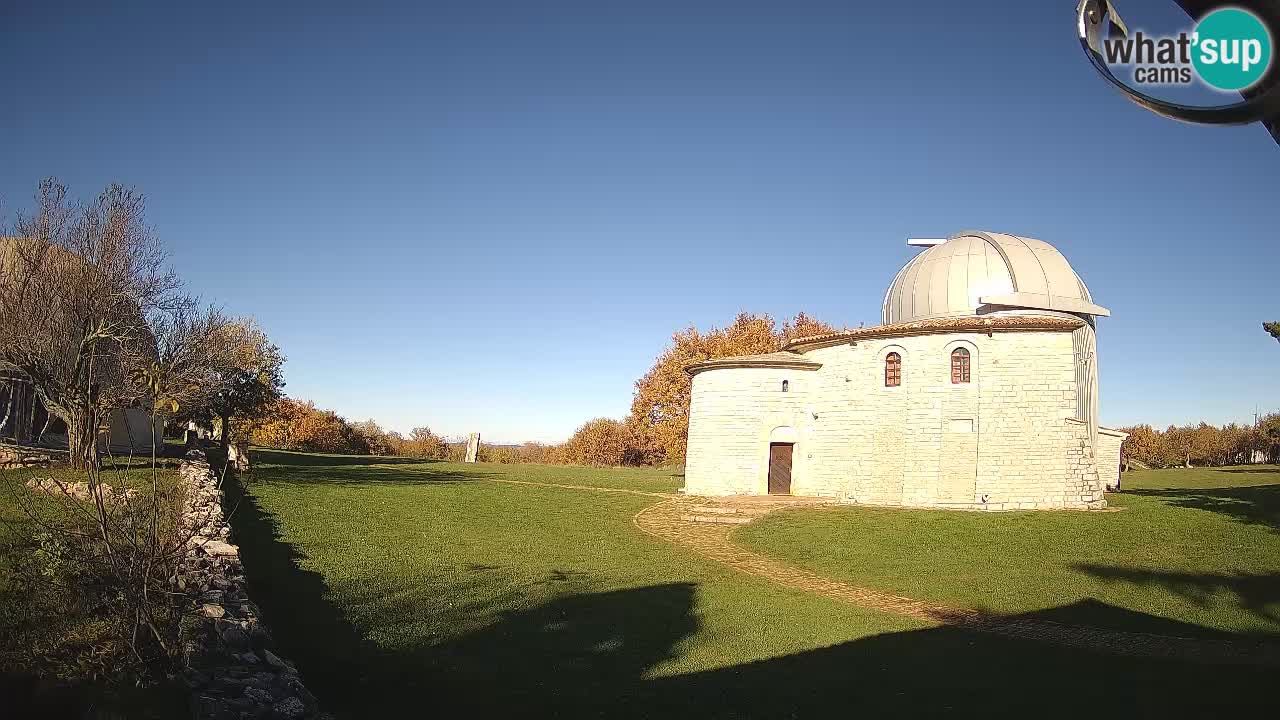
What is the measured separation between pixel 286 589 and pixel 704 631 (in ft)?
17.3

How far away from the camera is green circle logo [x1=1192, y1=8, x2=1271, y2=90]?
64.2 inches

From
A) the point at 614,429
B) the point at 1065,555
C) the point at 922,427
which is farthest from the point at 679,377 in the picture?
the point at 1065,555

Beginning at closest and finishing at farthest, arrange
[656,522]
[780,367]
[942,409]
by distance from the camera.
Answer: [656,522] < [942,409] < [780,367]

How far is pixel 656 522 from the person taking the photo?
1886 centimetres

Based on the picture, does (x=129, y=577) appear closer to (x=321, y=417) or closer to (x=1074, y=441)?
(x=1074, y=441)

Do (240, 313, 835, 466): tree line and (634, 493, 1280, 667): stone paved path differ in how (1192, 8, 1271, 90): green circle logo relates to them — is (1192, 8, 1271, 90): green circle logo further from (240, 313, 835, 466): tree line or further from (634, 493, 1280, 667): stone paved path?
(240, 313, 835, 466): tree line

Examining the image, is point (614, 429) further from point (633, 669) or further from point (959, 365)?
point (633, 669)

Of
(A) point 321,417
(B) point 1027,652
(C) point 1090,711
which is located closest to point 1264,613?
(B) point 1027,652

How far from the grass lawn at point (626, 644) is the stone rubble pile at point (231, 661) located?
0.65 meters

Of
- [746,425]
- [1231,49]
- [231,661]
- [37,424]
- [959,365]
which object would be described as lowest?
[231,661]

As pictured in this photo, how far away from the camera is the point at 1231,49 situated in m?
1.76

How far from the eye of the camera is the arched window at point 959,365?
→ 22547 mm

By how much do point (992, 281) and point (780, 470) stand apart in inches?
383

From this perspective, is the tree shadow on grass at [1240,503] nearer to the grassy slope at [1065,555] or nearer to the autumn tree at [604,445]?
the grassy slope at [1065,555]
